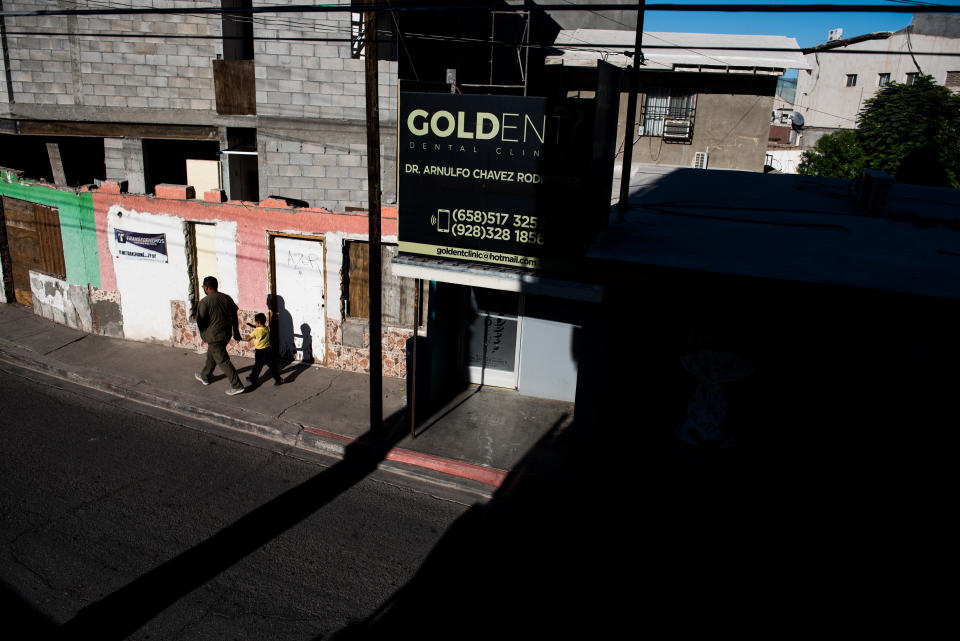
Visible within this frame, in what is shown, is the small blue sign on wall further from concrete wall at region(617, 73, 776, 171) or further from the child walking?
concrete wall at region(617, 73, 776, 171)

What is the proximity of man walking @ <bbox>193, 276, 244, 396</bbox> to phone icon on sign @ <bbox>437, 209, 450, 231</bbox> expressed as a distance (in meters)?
3.85

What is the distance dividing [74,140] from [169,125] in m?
4.27

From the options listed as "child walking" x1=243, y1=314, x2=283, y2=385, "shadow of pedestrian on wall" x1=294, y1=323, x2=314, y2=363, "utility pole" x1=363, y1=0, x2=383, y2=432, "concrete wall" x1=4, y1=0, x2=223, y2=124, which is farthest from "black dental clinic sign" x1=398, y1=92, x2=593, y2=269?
"concrete wall" x1=4, y1=0, x2=223, y2=124

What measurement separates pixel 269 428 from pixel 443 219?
151 inches

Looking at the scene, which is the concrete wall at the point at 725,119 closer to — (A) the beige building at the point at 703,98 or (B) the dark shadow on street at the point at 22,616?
(A) the beige building at the point at 703,98

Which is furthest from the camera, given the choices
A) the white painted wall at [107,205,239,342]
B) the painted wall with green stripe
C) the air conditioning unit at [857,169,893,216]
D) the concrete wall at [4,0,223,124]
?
the concrete wall at [4,0,223,124]

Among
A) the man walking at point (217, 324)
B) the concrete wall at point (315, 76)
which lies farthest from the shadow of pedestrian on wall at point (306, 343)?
the concrete wall at point (315, 76)

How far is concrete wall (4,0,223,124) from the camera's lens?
47.8ft

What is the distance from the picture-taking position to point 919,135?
20.4 meters

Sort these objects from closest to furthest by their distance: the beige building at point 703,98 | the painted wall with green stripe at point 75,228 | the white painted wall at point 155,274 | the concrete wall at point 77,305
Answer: the white painted wall at point 155,274 < the painted wall with green stripe at point 75,228 < the concrete wall at point 77,305 < the beige building at point 703,98

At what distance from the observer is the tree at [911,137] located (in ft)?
65.7

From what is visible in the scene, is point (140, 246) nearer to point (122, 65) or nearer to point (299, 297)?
point (299, 297)

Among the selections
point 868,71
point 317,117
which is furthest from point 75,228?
point 868,71

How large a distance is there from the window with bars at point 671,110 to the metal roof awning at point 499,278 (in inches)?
604
